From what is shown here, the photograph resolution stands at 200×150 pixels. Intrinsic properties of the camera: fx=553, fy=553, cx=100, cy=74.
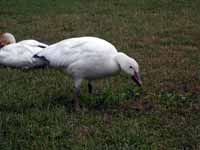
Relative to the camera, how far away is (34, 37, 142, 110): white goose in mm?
5941

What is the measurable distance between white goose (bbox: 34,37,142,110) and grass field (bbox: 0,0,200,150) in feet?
1.32

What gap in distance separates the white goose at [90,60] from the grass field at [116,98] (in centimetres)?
40

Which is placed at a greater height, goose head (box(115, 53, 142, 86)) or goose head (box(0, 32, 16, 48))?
goose head (box(115, 53, 142, 86))

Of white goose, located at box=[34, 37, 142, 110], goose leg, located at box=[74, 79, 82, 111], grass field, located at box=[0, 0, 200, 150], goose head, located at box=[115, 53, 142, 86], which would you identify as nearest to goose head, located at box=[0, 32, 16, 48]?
grass field, located at box=[0, 0, 200, 150]

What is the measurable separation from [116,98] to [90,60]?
2.39ft

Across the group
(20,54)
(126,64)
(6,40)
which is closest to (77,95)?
(126,64)

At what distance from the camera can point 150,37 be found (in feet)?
34.1

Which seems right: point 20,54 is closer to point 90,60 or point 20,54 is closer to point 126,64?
point 90,60

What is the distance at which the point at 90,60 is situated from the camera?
593cm

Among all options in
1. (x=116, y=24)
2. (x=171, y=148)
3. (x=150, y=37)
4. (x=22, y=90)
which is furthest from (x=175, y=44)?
(x=171, y=148)

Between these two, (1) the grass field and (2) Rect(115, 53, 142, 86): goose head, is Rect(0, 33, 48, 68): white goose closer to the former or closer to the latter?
(1) the grass field

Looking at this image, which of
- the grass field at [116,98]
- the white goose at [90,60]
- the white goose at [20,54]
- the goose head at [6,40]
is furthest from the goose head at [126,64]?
the goose head at [6,40]

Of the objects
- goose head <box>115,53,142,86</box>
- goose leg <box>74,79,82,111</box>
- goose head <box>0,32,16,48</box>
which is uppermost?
goose head <box>115,53,142,86</box>

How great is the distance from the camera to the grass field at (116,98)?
5.26 m
